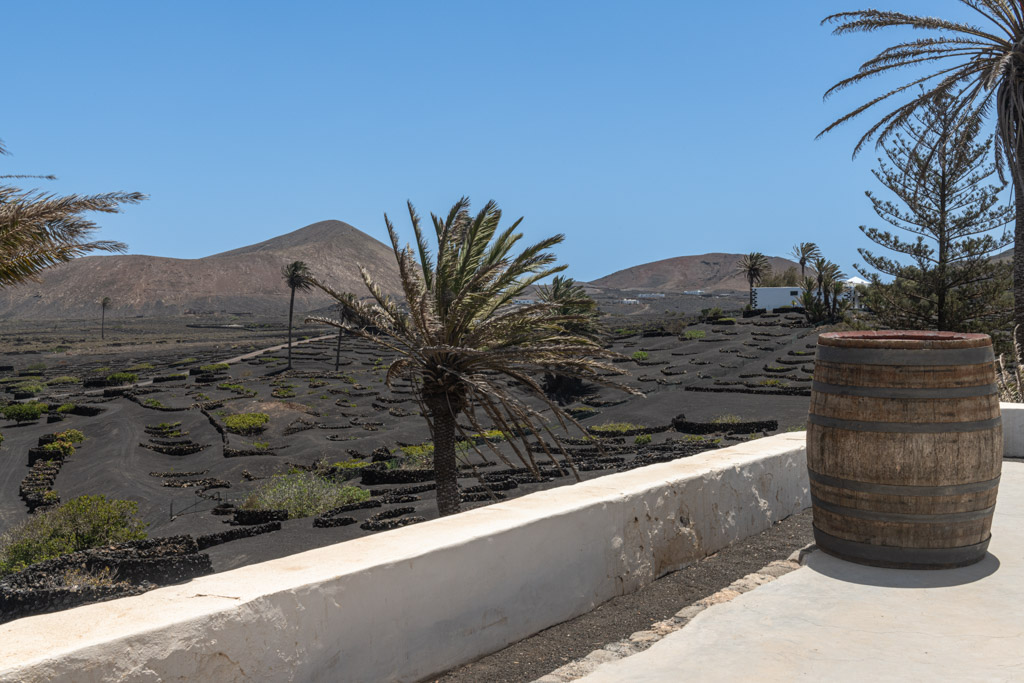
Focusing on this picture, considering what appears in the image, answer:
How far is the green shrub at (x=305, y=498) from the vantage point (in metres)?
18.8

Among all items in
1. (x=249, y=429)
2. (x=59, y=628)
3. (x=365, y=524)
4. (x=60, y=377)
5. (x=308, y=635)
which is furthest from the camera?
(x=60, y=377)

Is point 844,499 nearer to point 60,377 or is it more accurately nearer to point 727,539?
point 727,539

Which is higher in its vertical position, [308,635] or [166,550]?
[308,635]

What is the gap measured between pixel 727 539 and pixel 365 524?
1110cm

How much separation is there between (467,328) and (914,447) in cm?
685

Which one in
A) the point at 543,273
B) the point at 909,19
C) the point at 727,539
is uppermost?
the point at 909,19

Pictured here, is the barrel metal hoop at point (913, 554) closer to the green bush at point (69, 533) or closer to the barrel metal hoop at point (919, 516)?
the barrel metal hoop at point (919, 516)

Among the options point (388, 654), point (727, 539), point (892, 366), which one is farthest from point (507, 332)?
point (388, 654)

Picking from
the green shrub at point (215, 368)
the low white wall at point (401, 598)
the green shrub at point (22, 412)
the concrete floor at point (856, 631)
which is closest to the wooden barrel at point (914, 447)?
the concrete floor at point (856, 631)

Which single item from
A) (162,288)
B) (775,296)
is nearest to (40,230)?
(775,296)

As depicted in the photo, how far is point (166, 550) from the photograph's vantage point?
13.5m

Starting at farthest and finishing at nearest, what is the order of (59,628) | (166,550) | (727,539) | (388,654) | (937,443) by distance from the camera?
(166,550) → (727,539) → (937,443) → (388,654) → (59,628)

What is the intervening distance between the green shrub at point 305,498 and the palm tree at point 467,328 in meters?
9.10

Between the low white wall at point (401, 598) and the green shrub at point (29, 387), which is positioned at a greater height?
the low white wall at point (401, 598)
